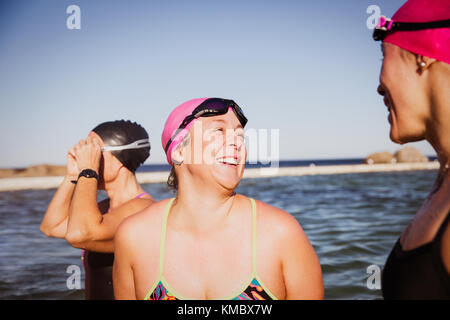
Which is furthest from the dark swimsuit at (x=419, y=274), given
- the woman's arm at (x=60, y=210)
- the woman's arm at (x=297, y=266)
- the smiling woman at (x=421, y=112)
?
the woman's arm at (x=60, y=210)

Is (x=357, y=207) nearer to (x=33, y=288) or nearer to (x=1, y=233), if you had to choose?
(x=33, y=288)

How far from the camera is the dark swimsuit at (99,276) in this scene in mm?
3047

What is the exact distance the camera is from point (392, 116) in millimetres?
1479

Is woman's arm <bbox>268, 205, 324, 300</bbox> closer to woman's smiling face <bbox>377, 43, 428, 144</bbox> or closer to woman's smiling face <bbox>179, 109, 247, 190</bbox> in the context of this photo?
woman's smiling face <bbox>179, 109, 247, 190</bbox>

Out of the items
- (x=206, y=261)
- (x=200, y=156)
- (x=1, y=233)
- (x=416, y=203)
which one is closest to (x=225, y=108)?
(x=200, y=156)

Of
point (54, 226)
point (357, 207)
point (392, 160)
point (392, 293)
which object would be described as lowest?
point (392, 160)

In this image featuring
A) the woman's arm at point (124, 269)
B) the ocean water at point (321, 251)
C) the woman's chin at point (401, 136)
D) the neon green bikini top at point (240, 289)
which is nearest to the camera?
the woman's chin at point (401, 136)

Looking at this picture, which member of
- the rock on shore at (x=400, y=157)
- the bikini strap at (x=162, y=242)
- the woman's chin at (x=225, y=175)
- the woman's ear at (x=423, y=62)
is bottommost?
the rock on shore at (x=400, y=157)

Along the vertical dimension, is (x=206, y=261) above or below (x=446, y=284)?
below

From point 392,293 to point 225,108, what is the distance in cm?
136

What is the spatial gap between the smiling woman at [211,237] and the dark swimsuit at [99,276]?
97cm

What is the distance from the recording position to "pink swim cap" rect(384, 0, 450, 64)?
130 cm

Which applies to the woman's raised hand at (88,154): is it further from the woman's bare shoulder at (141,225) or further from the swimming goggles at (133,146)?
the woman's bare shoulder at (141,225)

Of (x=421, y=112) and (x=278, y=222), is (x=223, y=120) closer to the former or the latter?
(x=278, y=222)
